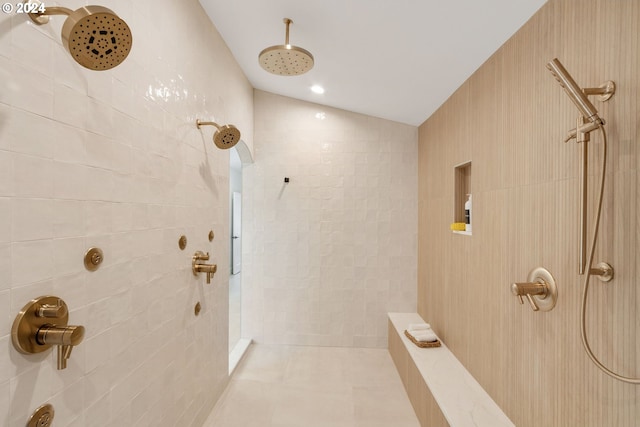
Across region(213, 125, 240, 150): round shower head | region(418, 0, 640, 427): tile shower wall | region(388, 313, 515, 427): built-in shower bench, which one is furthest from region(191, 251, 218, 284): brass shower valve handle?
region(418, 0, 640, 427): tile shower wall

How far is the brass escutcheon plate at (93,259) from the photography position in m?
1.07

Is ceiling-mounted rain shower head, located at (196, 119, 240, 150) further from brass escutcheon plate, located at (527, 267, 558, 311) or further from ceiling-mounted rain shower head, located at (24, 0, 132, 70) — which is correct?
brass escutcheon plate, located at (527, 267, 558, 311)

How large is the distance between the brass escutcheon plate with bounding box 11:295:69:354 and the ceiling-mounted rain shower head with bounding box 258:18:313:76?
1.53 meters

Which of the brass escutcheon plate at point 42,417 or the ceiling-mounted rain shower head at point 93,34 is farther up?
the ceiling-mounted rain shower head at point 93,34

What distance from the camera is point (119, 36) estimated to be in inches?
33.2

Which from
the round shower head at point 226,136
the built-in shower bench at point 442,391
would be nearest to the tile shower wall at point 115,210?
the round shower head at point 226,136

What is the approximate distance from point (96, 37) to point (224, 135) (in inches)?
41.5

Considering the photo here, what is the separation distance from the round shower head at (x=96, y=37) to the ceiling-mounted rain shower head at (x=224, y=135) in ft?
3.20

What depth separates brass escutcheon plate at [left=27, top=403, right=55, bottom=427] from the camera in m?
0.88

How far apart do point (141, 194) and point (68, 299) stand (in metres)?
0.50

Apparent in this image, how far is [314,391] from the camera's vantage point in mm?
2555

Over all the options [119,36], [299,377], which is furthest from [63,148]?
[299,377]

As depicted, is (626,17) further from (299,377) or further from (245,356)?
(245,356)

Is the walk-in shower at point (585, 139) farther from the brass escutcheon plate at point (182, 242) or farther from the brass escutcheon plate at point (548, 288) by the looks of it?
the brass escutcheon plate at point (182, 242)
